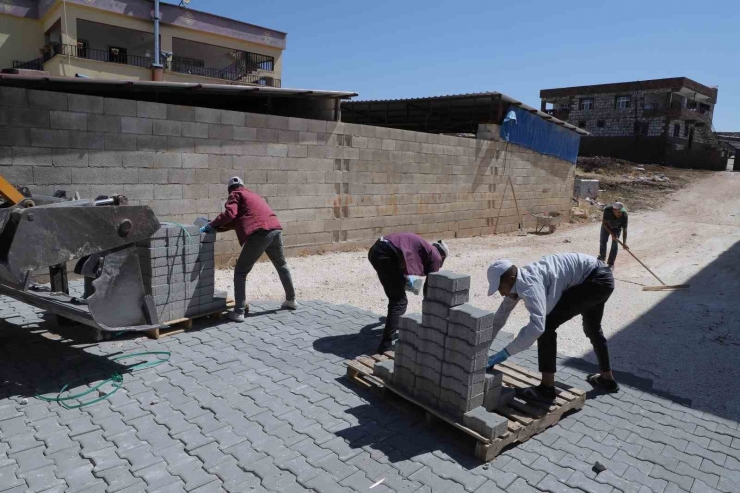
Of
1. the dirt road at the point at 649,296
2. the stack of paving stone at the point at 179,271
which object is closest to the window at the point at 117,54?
the dirt road at the point at 649,296

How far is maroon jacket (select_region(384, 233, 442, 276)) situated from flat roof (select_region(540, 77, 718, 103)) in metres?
35.9

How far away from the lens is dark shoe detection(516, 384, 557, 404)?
388 centimetres

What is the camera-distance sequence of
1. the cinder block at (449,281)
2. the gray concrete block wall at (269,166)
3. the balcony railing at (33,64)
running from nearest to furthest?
1. the cinder block at (449,281)
2. the gray concrete block wall at (269,166)
3. the balcony railing at (33,64)

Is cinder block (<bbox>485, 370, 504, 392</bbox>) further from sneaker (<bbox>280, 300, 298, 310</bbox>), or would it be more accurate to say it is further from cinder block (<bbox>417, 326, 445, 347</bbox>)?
sneaker (<bbox>280, 300, 298, 310</bbox>)

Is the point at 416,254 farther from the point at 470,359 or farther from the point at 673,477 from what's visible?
the point at 673,477

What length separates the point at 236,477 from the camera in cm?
296

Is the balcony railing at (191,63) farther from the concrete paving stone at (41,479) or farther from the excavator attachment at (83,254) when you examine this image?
the concrete paving stone at (41,479)

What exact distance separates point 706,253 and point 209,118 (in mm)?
11482

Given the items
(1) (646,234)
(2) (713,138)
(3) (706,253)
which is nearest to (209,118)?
(3) (706,253)

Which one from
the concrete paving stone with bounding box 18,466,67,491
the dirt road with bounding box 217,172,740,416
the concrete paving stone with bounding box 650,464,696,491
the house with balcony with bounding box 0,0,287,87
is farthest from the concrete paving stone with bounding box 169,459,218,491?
the house with balcony with bounding box 0,0,287,87

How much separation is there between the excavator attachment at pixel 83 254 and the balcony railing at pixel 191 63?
23.8 m

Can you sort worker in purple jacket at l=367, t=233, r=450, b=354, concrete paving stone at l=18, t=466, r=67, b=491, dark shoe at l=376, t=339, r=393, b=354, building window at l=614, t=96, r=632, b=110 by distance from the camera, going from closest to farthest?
concrete paving stone at l=18, t=466, r=67, b=491, worker in purple jacket at l=367, t=233, r=450, b=354, dark shoe at l=376, t=339, r=393, b=354, building window at l=614, t=96, r=632, b=110

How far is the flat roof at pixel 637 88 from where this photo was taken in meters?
33.3

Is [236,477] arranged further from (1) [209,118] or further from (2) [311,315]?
(1) [209,118]
